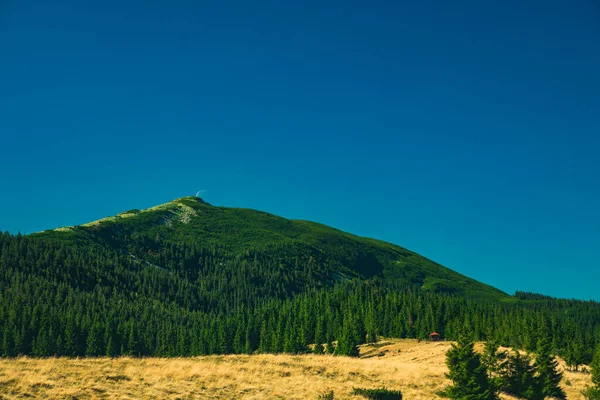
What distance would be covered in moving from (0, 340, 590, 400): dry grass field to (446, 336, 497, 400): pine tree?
2395 mm

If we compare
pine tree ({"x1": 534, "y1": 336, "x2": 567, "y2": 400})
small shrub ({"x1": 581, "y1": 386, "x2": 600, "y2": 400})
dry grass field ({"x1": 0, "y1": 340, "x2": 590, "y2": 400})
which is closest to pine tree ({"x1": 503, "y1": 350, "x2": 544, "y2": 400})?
pine tree ({"x1": 534, "y1": 336, "x2": 567, "y2": 400})

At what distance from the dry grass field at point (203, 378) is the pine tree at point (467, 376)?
2.40 m

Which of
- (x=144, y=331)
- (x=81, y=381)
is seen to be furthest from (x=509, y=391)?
(x=144, y=331)

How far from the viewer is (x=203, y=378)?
35531 mm

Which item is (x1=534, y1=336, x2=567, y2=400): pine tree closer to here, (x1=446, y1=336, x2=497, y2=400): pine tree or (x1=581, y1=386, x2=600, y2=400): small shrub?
(x1=581, y1=386, x2=600, y2=400): small shrub

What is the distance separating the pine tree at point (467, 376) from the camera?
4262 centimetres

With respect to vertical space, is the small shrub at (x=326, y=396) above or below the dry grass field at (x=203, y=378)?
below

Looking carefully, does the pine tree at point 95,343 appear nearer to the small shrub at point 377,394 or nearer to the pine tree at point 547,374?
the pine tree at point 547,374

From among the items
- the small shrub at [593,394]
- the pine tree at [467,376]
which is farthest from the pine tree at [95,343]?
the small shrub at [593,394]

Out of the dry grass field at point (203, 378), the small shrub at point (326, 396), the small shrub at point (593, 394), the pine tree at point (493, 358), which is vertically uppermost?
the pine tree at point (493, 358)

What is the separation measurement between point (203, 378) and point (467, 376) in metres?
22.9

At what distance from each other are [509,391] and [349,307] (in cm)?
12254

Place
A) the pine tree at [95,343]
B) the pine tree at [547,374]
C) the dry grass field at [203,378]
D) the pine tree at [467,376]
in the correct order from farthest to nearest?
the pine tree at [95,343] → the pine tree at [547,374] → the pine tree at [467,376] → the dry grass field at [203,378]

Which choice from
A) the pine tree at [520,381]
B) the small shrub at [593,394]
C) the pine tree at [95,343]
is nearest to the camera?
→ the pine tree at [520,381]
